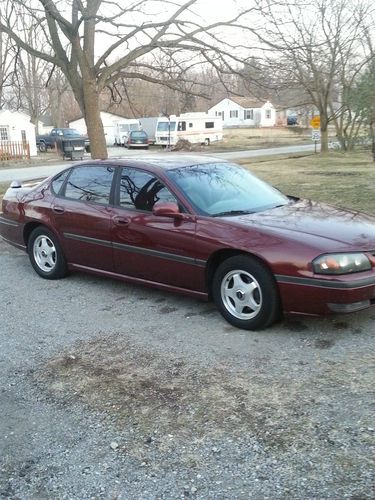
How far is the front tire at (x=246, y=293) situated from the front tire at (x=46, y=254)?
2.23 m

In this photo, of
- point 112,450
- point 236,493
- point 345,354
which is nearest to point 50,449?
point 112,450

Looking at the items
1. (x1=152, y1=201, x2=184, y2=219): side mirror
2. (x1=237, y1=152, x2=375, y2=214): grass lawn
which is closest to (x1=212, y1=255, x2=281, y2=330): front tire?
(x1=152, y1=201, x2=184, y2=219): side mirror

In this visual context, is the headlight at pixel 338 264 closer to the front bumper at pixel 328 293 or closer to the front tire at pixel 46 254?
the front bumper at pixel 328 293

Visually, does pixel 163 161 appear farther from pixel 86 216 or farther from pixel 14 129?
pixel 14 129

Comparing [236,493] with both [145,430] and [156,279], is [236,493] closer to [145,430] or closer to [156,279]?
[145,430]

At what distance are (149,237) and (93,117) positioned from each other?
10.5 m

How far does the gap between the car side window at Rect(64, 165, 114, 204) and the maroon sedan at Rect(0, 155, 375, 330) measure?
0.5 inches

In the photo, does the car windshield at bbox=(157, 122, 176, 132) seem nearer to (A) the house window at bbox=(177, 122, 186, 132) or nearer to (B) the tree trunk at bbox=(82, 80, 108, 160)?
(A) the house window at bbox=(177, 122, 186, 132)

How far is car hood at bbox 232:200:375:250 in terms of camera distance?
4.52 metres

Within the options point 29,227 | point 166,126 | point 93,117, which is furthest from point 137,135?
point 29,227

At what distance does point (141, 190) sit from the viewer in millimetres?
5531

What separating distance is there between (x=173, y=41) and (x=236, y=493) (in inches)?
506

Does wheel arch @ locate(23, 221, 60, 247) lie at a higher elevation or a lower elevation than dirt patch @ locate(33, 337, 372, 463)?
higher

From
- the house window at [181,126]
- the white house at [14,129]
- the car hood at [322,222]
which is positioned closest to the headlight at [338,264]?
the car hood at [322,222]
